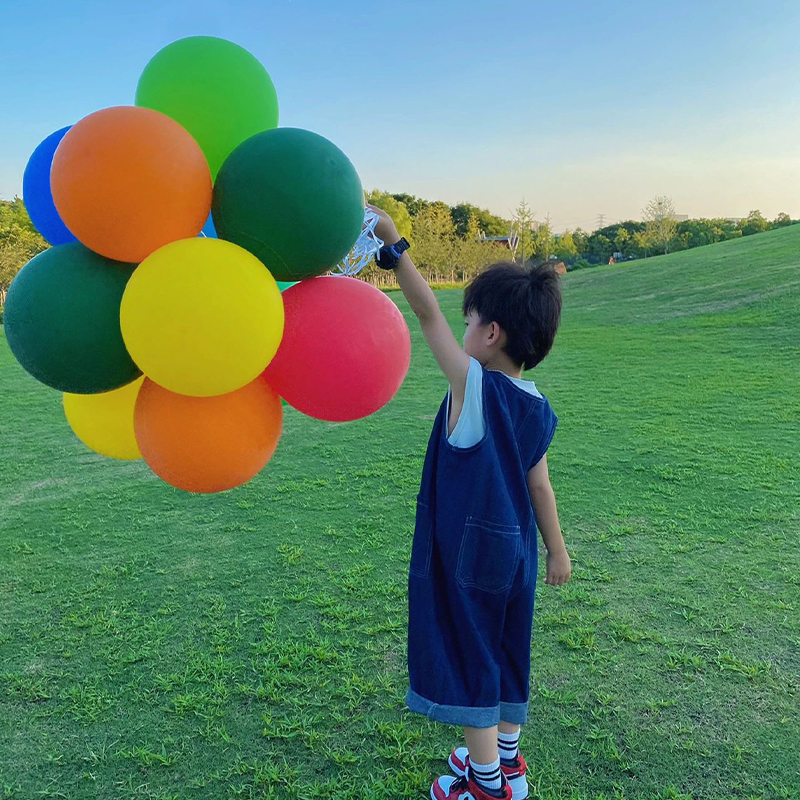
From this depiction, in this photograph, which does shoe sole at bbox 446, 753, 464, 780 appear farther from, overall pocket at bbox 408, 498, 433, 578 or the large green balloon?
the large green balloon

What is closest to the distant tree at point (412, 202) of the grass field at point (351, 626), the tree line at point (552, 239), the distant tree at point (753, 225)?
the tree line at point (552, 239)

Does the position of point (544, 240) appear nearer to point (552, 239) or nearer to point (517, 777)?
point (552, 239)

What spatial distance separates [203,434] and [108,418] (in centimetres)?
43

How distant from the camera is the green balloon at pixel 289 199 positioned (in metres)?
1.45

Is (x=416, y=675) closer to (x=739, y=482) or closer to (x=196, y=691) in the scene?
(x=196, y=691)

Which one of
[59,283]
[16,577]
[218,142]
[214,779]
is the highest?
[218,142]

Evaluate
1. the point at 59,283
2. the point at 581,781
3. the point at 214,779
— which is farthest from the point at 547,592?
the point at 59,283

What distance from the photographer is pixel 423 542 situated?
1.72 metres

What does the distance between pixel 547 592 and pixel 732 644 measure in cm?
75

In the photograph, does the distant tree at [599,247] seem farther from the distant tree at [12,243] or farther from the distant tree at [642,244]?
the distant tree at [12,243]

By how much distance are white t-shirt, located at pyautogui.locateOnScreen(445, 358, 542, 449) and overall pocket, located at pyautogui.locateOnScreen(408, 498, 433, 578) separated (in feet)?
0.65

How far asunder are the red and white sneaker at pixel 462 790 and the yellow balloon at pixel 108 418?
4.04 ft

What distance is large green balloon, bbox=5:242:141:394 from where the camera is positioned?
4.89 ft

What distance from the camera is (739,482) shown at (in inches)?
173
